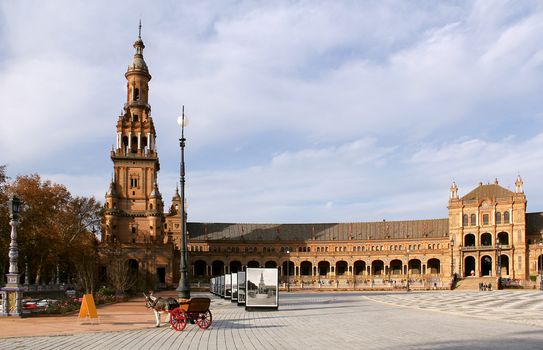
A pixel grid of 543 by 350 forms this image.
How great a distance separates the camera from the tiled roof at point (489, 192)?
112 m

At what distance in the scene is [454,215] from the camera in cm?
11488

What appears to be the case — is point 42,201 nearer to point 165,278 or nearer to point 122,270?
point 122,270

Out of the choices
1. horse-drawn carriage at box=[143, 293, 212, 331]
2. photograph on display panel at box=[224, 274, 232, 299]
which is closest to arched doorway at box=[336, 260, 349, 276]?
photograph on display panel at box=[224, 274, 232, 299]

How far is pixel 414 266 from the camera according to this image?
4847 inches

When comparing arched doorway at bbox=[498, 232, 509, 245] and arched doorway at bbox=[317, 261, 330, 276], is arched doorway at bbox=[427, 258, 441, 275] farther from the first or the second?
arched doorway at bbox=[317, 261, 330, 276]

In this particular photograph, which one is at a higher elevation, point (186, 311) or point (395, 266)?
point (186, 311)

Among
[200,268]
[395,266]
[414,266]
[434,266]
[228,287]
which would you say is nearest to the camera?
[228,287]

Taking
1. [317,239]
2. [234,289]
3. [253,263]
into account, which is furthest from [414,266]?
[234,289]

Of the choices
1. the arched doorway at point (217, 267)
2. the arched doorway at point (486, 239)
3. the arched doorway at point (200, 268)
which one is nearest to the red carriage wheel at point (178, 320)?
the arched doorway at point (486, 239)

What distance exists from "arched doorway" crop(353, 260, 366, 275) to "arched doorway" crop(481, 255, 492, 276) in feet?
83.8

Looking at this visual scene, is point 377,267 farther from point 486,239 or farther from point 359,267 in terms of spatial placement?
point 486,239

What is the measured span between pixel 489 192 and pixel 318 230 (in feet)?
125

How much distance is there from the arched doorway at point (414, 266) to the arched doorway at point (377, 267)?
19.7 feet

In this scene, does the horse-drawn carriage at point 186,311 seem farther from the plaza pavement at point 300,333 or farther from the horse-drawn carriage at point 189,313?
the plaza pavement at point 300,333
